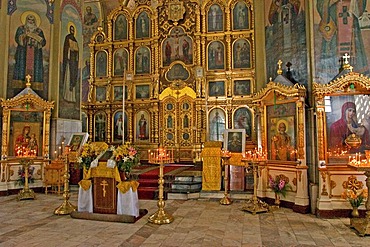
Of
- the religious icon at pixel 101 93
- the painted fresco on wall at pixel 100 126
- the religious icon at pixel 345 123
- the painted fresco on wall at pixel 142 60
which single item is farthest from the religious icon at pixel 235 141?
the religious icon at pixel 101 93

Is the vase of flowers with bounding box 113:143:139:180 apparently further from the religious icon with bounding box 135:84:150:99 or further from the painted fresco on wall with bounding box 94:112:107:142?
the painted fresco on wall with bounding box 94:112:107:142

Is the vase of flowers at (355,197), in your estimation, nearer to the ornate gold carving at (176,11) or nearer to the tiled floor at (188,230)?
the tiled floor at (188,230)

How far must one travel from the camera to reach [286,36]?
25.0 feet

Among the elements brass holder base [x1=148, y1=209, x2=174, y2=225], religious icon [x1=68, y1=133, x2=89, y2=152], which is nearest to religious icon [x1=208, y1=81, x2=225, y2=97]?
religious icon [x1=68, y1=133, x2=89, y2=152]

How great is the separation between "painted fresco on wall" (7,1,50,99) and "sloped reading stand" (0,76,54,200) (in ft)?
1.53

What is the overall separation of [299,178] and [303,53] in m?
2.89

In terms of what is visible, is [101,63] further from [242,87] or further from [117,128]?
[242,87]

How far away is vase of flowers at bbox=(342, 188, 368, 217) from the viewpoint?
591cm

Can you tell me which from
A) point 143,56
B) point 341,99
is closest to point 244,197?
point 341,99

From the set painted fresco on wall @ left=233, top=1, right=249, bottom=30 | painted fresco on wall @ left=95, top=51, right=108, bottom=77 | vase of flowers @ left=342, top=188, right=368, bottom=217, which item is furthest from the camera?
painted fresco on wall @ left=95, top=51, right=108, bottom=77

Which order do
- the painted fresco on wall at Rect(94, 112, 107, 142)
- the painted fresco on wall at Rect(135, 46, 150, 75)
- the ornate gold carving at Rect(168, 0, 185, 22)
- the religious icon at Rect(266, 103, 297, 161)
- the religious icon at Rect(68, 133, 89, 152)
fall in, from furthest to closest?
1. the painted fresco on wall at Rect(94, 112, 107, 142)
2. the painted fresco on wall at Rect(135, 46, 150, 75)
3. the ornate gold carving at Rect(168, 0, 185, 22)
4. the religious icon at Rect(68, 133, 89, 152)
5. the religious icon at Rect(266, 103, 297, 161)

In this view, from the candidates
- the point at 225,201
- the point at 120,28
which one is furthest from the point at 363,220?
the point at 120,28

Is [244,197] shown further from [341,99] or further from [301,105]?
[341,99]

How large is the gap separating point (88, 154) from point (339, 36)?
597 centimetres
